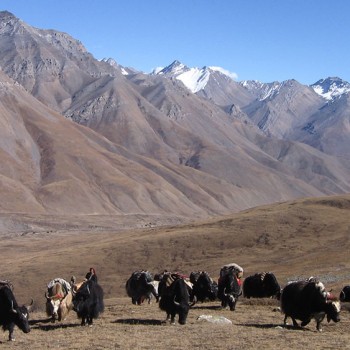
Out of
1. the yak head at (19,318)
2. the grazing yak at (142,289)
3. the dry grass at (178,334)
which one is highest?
the grazing yak at (142,289)

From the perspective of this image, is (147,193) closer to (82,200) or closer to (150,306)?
(82,200)

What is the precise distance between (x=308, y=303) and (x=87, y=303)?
6780 mm

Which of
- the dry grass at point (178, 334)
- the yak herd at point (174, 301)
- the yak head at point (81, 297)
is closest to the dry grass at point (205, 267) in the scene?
the dry grass at point (178, 334)

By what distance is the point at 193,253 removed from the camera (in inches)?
2559

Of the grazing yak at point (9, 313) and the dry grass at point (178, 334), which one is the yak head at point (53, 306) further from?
the grazing yak at point (9, 313)

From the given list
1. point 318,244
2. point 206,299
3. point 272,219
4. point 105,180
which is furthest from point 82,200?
point 206,299

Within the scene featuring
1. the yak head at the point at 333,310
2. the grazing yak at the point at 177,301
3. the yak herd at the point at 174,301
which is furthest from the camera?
the grazing yak at the point at 177,301

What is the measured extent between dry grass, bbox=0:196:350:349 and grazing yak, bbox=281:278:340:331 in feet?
1.54

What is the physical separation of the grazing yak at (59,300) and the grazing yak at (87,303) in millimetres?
1558

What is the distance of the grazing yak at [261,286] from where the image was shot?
2730 cm

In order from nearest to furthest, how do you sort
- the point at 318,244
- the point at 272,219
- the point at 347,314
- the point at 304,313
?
the point at 304,313
the point at 347,314
the point at 318,244
the point at 272,219

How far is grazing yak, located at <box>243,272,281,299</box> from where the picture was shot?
2730 centimetres

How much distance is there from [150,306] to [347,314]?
25.4 feet

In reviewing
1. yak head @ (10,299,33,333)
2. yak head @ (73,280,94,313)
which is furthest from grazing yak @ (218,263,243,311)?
yak head @ (10,299,33,333)
